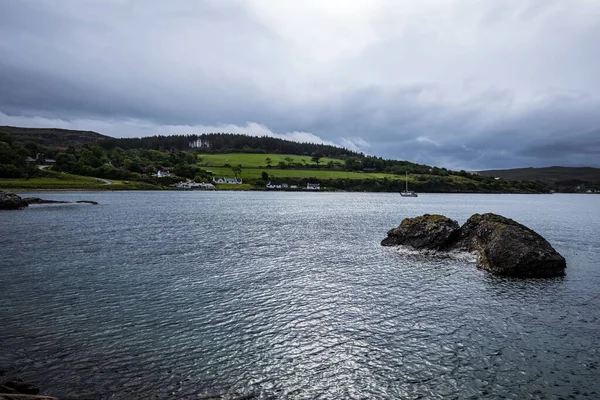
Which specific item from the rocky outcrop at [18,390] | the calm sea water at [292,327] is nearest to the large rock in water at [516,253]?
the calm sea water at [292,327]

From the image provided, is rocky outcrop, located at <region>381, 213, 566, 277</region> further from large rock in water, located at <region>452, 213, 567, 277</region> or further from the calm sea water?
the calm sea water

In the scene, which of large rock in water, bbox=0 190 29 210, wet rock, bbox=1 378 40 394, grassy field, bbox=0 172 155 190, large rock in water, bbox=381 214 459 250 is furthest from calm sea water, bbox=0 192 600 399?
grassy field, bbox=0 172 155 190

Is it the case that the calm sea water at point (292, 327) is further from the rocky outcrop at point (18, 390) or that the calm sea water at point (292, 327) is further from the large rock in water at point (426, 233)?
the large rock in water at point (426, 233)

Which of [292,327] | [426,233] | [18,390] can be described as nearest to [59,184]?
Answer: [426,233]

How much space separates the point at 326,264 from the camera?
32.0 m

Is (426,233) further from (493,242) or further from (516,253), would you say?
(516,253)

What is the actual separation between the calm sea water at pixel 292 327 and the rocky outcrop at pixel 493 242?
1816mm

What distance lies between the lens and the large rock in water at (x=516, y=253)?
27969 mm

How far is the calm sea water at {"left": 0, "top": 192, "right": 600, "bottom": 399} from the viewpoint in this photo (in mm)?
12484

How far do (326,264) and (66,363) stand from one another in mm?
21649

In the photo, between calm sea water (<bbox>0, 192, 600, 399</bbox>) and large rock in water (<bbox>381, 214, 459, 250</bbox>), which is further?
large rock in water (<bbox>381, 214, 459, 250</bbox>)

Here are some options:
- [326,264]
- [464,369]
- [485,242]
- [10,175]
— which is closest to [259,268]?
[326,264]

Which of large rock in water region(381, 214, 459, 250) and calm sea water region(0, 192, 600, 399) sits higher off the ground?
large rock in water region(381, 214, 459, 250)

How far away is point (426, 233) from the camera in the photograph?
38.6m
